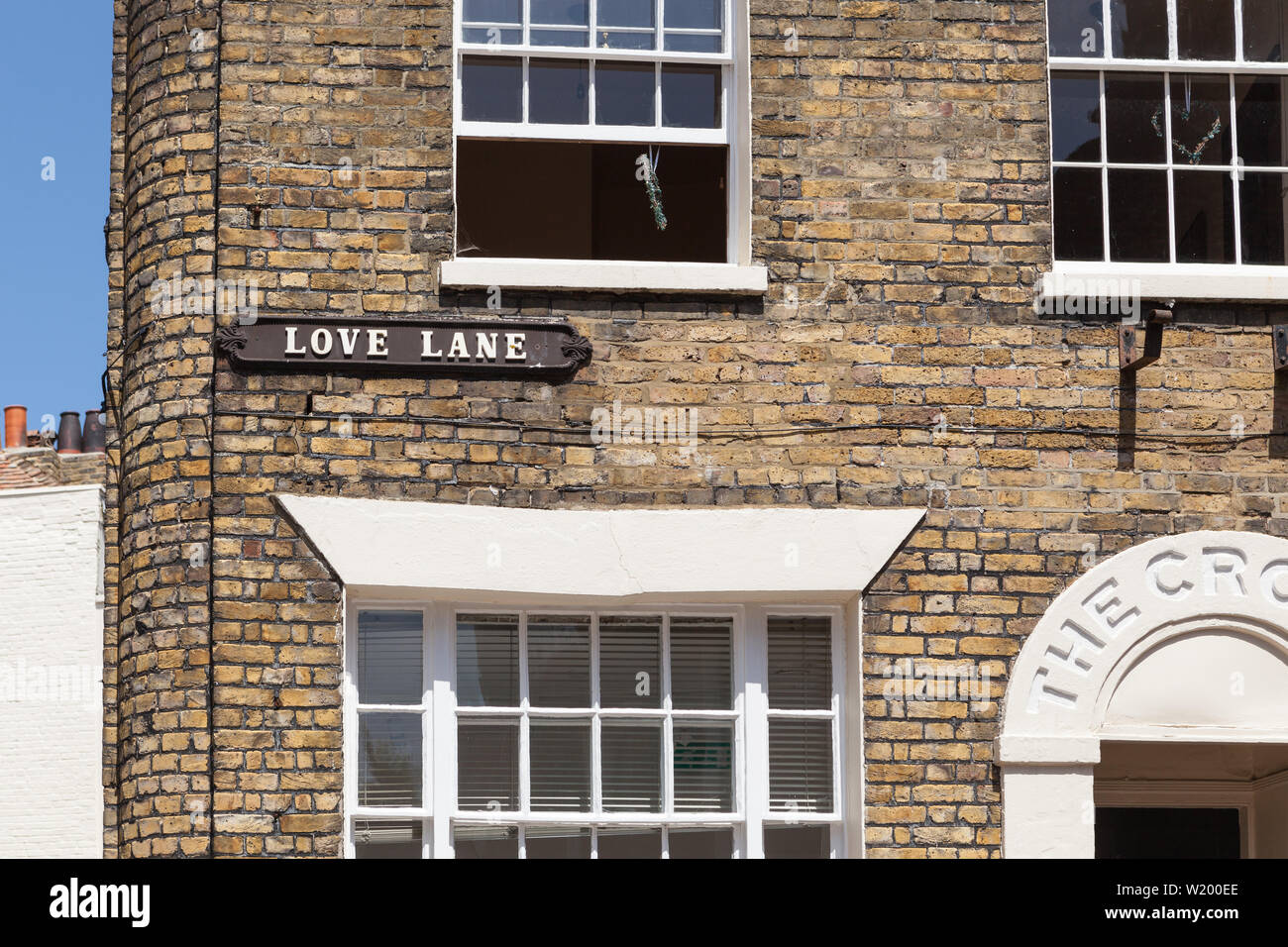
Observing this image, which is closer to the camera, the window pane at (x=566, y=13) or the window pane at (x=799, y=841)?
the window pane at (x=799, y=841)

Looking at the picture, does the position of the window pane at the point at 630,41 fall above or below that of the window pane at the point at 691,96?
above

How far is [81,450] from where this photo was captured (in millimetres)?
25406

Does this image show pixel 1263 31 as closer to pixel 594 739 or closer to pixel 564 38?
pixel 564 38

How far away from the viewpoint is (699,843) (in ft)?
24.3

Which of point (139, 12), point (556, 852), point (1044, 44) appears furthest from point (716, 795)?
point (139, 12)

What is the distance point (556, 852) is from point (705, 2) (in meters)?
3.81

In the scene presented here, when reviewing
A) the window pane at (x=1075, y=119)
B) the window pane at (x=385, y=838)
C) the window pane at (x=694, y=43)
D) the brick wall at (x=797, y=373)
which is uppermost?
the window pane at (x=694, y=43)

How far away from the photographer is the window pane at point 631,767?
24.2 ft

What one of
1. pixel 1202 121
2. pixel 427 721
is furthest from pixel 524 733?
pixel 1202 121

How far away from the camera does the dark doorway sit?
9.13 m

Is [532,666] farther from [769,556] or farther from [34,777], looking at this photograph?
[34,777]

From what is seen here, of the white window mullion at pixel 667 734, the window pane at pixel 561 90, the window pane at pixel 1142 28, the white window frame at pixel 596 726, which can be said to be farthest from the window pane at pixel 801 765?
the window pane at pixel 1142 28

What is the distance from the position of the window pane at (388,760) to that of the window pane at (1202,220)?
407cm

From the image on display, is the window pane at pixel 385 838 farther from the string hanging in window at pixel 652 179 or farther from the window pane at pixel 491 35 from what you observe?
the window pane at pixel 491 35
